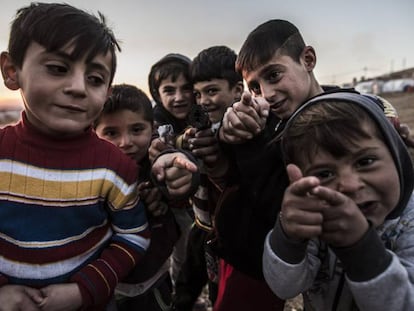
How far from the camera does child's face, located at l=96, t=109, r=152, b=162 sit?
1725 mm

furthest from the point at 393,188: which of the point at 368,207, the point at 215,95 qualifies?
the point at 215,95

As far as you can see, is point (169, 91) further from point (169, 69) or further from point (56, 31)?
point (56, 31)

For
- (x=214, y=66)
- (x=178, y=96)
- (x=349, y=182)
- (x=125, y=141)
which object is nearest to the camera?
(x=349, y=182)

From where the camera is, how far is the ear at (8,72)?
1.14 meters

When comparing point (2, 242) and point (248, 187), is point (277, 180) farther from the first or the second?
point (2, 242)

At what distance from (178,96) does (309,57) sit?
121 centimetres

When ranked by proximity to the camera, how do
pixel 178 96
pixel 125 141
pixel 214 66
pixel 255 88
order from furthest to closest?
1. pixel 178 96
2. pixel 214 66
3. pixel 255 88
4. pixel 125 141

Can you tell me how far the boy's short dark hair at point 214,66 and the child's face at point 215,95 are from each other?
39 mm

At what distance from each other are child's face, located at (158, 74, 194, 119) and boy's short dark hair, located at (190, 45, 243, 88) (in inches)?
7.2

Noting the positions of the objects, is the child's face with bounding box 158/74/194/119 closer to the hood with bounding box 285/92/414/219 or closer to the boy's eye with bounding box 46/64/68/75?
the boy's eye with bounding box 46/64/68/75

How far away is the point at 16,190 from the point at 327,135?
0.96 metres

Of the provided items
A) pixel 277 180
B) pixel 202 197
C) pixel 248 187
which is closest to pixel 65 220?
pixel 248 187

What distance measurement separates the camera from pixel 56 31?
108cm

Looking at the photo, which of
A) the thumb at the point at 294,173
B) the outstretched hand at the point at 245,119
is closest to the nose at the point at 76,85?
the outstretched hand at the point at 245,119
